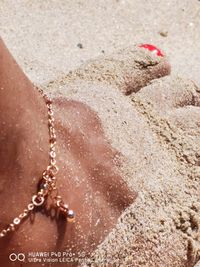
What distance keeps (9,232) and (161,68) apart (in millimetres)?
850

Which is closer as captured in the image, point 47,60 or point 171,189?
point 171,189

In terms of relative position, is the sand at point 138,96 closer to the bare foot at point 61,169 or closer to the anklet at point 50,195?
the bare foot at point 61,169

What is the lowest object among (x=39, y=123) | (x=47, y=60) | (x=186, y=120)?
(x=47, y=60)

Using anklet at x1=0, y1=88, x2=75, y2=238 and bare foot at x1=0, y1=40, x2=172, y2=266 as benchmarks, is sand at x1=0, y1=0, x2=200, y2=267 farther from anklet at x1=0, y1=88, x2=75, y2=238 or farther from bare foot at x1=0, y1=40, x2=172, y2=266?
anklet at x1=0, y1=88, x2=75, y2=238

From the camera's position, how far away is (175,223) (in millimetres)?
1365

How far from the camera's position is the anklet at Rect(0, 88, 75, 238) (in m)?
1.13

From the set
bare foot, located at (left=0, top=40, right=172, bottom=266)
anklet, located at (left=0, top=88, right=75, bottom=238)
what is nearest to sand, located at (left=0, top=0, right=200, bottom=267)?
bare foot, located at (left=0, top=40, right=172, bottom=266)

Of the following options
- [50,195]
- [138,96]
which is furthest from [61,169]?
[138,96]

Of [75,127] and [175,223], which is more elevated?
[75,127]

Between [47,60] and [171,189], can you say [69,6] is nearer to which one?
[47,60]

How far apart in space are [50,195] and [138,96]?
0.57 meters

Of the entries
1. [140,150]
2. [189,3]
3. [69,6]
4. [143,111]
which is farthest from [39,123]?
[189,3]

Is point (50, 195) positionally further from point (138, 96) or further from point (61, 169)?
point (138, 96)

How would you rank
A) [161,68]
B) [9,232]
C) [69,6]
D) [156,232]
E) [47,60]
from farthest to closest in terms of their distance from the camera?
[69,6] < [47,60] < [161,68] < [156,232] < [9,232]
